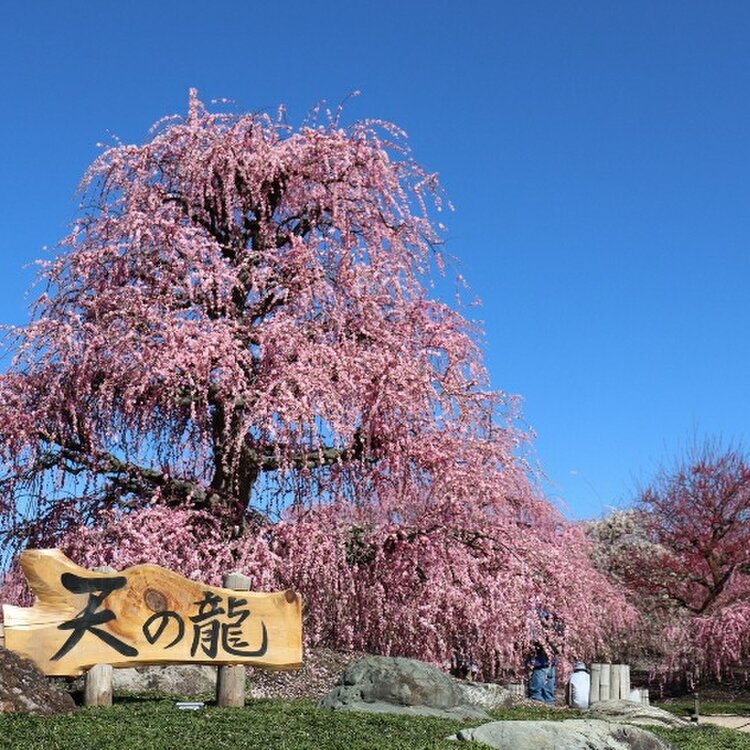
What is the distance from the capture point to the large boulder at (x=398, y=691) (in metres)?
12.4

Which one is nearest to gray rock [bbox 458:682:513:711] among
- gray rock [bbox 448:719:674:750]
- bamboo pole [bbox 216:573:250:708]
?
bamboo pole [bbox 216:573:250:708]

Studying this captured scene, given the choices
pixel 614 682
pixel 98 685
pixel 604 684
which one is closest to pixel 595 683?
pixel 604 684

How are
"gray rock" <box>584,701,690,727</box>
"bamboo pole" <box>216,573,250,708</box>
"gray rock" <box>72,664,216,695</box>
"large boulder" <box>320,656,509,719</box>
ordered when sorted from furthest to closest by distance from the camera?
"gray rock" <box>72,664,216,695</box>
"gray rock" <box>584,701,690,727</box>
"large boulder" <box>320,656,509,719</box>
"bamboo pole" <box>216,573,250,708</box>

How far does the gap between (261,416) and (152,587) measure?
3.51 metres

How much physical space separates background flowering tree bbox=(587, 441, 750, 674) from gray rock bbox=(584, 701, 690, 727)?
1198 cm

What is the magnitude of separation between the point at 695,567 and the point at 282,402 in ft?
57.0

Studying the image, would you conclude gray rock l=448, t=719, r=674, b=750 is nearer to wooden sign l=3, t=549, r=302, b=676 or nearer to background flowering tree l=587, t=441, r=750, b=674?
wooden sign l=3, t=549, r=302, b=676

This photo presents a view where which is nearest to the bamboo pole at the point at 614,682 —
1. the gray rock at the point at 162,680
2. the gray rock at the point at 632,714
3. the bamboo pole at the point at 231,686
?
the gray rock at the point at 632,714

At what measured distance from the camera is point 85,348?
615 inches

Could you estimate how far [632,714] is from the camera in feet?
48.4

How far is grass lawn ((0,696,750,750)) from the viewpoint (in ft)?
30.9

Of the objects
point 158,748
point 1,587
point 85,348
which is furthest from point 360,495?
point 158,748

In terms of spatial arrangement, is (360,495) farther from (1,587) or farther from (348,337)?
(1,587)

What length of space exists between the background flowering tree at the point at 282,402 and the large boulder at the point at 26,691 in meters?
3.85
